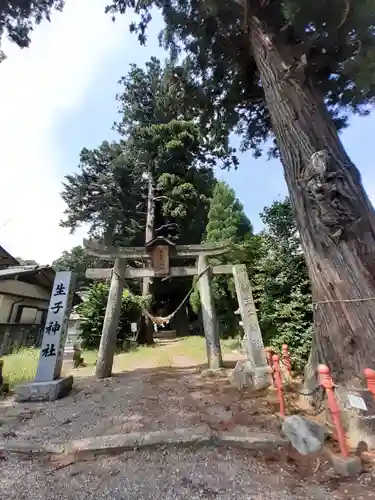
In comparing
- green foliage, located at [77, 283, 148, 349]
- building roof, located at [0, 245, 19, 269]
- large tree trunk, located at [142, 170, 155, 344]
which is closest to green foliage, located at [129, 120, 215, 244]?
large tree trunk, located at [142, 170, 155, 344]

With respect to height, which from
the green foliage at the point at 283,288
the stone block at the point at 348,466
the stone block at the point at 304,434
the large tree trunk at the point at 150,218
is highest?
the large tree trunk at the point at 150,218

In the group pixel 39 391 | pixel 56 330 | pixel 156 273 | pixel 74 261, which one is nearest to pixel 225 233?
pixel 156 273

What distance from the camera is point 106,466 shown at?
2.43 meters

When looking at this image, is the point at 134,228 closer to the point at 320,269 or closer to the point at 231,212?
the point at 231,212

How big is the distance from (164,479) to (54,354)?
389 centimetres

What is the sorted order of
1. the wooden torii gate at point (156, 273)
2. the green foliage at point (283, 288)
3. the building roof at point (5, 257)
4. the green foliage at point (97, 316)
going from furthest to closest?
the green foliage at point (97, 316) < the building roof at point (5, 257) < the wooden torii gate at point (156, 273) < the green foliage at point (283, 288)

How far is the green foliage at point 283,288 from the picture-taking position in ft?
18.6

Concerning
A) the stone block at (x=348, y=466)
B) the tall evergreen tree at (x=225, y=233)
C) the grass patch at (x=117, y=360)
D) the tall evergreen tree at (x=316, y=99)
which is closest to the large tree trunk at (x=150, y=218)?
the tall evergreen tree at (x=225, y=233)

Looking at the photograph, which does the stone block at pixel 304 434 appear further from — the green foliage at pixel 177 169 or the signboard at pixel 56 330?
the green foliage at pixel 177 169

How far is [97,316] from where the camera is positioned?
1164 centimetres

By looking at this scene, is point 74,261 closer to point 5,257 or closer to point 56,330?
point 5,257

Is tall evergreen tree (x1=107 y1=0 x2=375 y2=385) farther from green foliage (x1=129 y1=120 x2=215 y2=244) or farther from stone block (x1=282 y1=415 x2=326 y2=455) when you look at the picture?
green foliage (x1=129 y1=120 x2=215 y2=244)

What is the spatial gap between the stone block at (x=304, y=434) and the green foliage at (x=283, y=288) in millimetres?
2940

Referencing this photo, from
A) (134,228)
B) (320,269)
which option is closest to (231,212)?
(134,228)
